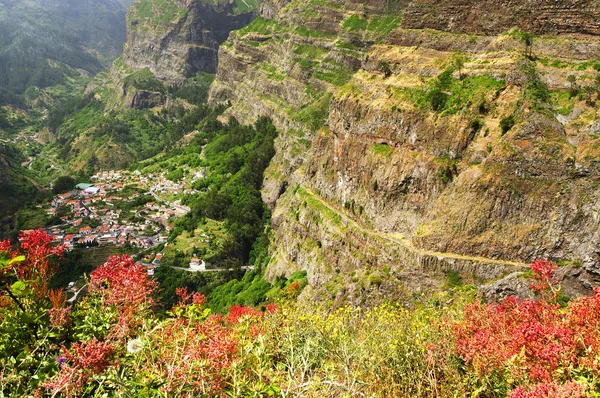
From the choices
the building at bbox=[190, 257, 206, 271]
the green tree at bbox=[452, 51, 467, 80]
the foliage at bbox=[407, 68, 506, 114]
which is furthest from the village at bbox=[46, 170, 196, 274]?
the green tree at bbox=[452, 51, 467, 80]

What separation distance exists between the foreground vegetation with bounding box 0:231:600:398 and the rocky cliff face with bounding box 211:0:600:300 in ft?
64.9

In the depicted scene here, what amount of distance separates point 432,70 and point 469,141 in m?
12.7

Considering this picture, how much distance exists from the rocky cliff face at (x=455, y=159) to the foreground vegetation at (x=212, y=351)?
19766mm

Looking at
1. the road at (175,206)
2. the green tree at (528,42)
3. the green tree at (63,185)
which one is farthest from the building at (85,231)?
the green tree at (528,42)

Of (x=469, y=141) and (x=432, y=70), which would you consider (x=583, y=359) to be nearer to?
(x=469, y=141)

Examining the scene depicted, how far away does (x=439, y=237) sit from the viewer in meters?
36.5

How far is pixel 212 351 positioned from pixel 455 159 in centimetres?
3443

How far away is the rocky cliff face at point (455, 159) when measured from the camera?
33.1m

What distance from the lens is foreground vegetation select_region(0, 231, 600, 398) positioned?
8688 mm

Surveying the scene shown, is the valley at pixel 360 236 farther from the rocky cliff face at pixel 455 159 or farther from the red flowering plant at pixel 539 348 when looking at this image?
the rocky cliff face at pixel 455 159

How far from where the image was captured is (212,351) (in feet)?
31.2

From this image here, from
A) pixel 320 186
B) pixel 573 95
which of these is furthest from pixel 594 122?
pixel 320 186

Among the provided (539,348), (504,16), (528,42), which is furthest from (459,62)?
(539,348)

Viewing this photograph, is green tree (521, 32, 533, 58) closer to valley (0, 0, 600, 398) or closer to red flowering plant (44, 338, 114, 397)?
valley (0, 0, 600, 398)
